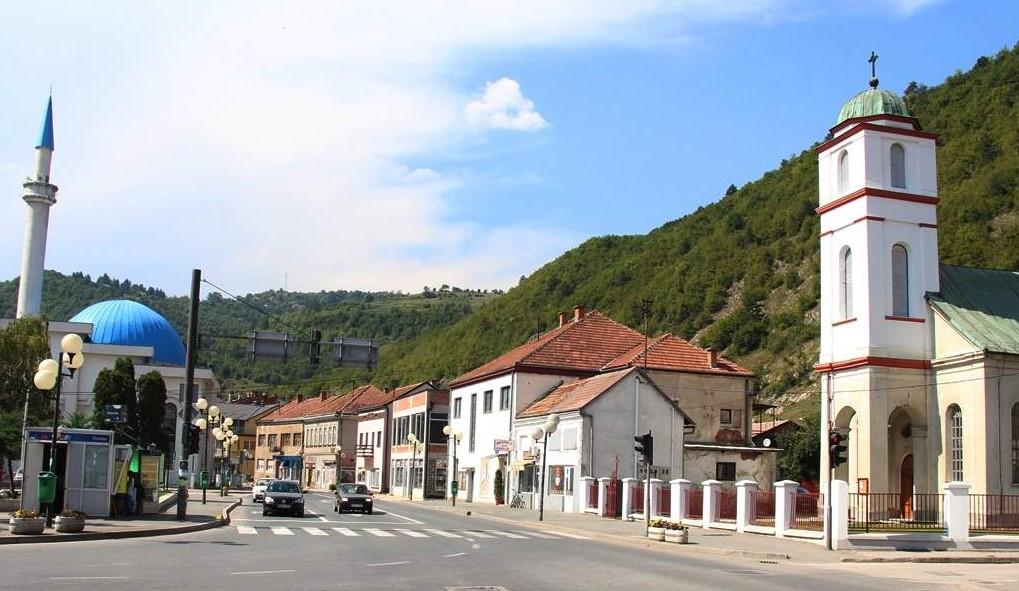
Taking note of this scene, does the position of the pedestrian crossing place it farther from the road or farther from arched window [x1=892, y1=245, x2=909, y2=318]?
arched window [x1=892, y1=245, x2=909, y2=318]

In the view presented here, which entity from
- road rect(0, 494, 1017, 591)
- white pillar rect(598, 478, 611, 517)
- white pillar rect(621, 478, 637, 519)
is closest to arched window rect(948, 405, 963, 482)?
white pillar rect(621, 478, 637, 519)

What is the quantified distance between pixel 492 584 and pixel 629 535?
16.0 metres

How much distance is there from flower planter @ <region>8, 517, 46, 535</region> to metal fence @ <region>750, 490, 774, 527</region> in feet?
66.7

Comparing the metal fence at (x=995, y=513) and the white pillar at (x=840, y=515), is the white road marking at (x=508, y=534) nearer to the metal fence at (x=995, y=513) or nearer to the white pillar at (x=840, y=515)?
the white pillar at (x=840, y=515)

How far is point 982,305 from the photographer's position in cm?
3934

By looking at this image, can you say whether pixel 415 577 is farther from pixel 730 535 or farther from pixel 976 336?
pixel 976 336

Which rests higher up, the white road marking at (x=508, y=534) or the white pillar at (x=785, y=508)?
the white pillar at (x=785, y=508)

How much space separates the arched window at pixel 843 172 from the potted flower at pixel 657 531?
17281 millimetres

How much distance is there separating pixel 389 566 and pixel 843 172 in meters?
28.5

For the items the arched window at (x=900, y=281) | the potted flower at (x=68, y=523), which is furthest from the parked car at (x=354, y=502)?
the arched window at (x=900, y=281)

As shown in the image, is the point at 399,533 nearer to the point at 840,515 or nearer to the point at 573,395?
the point at 840,515

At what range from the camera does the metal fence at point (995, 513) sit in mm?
31703

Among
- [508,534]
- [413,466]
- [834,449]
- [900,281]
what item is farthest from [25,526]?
[413,466]

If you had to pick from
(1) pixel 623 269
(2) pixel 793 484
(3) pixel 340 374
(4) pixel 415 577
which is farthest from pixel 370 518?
(3) pixel 340 374
